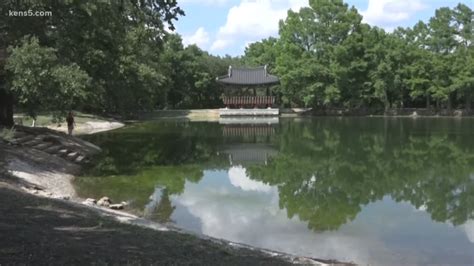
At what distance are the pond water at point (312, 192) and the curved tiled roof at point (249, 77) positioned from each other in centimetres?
3310

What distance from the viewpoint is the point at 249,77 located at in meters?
63.4

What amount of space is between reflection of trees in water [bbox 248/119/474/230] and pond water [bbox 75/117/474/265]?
40 mm

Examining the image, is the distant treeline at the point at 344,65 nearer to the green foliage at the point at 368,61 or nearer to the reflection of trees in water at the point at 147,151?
the green foliage at the point at 368,61

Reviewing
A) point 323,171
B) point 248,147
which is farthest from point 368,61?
point 323,171

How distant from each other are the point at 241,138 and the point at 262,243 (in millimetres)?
23642

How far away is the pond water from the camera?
35.3 ft

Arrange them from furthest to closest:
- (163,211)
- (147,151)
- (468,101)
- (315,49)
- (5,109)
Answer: (315,49) < (468,101) < (147,151) < (5,109) < (163,211)

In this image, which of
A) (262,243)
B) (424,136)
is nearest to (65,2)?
(262,243)

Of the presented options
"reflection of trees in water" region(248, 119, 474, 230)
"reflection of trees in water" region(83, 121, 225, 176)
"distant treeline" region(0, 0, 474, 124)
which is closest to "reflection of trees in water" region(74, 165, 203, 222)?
"reflection of trees in water" region(83, 121, 225, 176)

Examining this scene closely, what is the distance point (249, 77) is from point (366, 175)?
148 feet

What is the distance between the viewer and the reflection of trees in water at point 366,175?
14.0m

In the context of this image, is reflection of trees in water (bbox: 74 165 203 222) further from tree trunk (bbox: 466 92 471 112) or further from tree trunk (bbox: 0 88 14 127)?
tree trunk (bbox: 466 92 471 112)

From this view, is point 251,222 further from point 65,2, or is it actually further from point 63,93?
point 65,2

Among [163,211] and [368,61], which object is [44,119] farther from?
[368,61]
